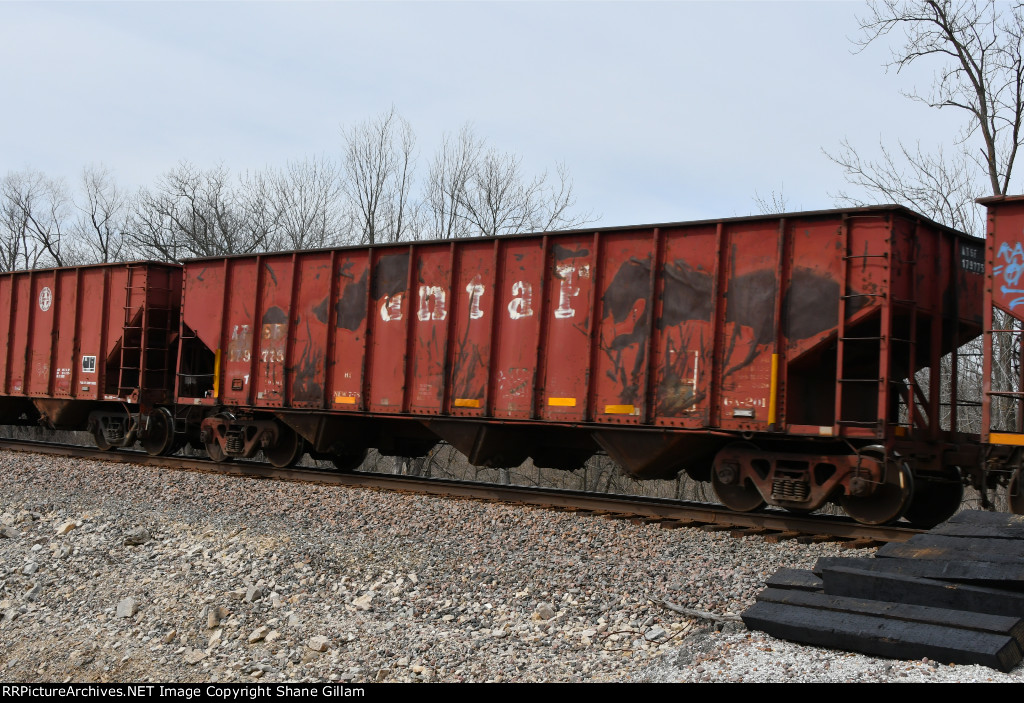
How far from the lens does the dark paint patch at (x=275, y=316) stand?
42.7 feet

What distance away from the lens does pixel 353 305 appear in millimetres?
12359

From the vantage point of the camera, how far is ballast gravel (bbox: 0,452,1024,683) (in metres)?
5.46

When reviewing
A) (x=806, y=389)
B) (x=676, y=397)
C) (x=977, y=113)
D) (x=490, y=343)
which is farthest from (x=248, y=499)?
(x=977, y=113)

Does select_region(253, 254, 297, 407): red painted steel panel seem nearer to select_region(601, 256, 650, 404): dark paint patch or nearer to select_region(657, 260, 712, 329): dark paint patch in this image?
select_region(601, 256, 650, 404): dark paint patch

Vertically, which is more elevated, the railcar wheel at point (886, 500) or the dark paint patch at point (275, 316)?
the dark paint patch at point (275, 316)

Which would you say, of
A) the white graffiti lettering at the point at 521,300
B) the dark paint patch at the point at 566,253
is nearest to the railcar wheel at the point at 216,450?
the white graffiti lettering at the point at 521,300

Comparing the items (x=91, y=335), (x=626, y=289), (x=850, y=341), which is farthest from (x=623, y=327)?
(x=91, y=335)

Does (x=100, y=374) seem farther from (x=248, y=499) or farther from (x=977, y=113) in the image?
(x=977, y=113)

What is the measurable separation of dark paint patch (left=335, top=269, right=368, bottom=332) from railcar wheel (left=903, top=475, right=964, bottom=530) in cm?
757

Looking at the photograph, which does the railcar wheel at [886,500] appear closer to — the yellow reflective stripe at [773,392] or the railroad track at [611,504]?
the railroad track at [611,504]

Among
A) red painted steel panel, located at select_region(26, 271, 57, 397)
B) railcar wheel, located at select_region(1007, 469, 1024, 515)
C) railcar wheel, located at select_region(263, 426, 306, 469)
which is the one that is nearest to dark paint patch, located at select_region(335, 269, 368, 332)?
railcar wheel, located at select_region(263, 426, 306, 469)

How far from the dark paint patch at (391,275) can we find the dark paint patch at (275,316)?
180 cm

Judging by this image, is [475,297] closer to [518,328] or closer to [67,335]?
[518,328]

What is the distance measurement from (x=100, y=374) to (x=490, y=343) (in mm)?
8602
